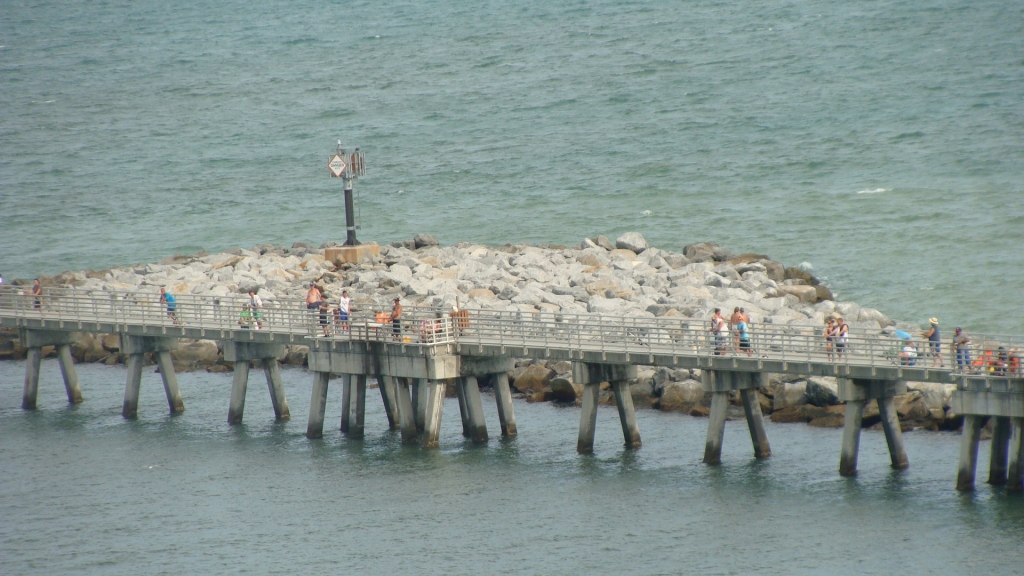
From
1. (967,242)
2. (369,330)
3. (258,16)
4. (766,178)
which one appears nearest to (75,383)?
(369,330)

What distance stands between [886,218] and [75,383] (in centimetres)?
4369

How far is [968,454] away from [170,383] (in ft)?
87.4

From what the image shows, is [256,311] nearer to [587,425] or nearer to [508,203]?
[587,425]

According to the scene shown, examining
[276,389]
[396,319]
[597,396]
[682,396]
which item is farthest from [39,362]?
[682,396]

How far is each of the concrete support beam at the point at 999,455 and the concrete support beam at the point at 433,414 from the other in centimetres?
1475

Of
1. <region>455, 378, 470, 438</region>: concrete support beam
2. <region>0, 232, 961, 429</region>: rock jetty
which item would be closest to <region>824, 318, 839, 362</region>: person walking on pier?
<region>0, 232, 961, 429</region>: rock jetty

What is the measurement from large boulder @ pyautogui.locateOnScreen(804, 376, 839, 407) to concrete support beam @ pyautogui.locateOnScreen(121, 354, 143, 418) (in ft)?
71.1

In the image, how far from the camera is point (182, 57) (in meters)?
138

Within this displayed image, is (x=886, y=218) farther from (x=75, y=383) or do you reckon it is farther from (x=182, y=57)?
(x=182, y=57)

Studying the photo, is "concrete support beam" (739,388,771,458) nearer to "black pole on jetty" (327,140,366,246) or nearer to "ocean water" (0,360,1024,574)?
"ocean water" (0,360,1024,574)

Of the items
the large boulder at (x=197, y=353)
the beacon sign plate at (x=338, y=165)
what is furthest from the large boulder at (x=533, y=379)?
the large boulder at (x=197, y=353)

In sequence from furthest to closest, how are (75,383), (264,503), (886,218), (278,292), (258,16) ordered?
(258,16)
(886,218)
(278,292)
(75,383)
(264,503)

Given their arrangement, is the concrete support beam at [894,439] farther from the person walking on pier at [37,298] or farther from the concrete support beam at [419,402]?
the person walking on pier at [37,298]

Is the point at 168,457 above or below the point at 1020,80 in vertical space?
below
